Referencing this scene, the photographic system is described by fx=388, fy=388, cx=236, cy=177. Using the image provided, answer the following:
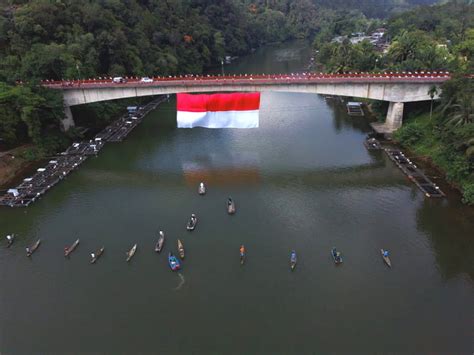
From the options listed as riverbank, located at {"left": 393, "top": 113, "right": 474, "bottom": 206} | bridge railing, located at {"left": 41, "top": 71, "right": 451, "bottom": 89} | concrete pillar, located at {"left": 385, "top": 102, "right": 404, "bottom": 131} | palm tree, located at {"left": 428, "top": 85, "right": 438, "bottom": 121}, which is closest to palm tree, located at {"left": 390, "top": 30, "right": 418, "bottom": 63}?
bridge railing, located at {"left": 41, "top": 71, "right": 451, "bottom": 89}

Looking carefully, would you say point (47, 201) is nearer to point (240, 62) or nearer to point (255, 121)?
point (255, 121)

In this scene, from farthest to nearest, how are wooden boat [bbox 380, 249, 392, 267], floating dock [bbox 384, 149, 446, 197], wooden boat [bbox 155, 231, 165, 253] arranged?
floating dock [bbox 384, 149, 446, 197] → wooden boat [bbox 155, 231, 165, 253] → wooden boat [bbox 380, 249, 392, 267]

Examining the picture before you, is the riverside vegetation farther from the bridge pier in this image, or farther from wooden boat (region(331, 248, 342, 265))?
wooden boat (region(331, 248, 342, 265))

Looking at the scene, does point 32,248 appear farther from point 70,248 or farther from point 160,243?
point 160,243

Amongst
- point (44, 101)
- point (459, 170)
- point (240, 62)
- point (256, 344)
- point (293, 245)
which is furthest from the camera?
point (240, 62)

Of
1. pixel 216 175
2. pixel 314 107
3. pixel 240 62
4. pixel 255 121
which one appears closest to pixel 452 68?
pixel 314 107

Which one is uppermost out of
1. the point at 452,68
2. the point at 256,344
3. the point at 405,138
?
the point at 452,68

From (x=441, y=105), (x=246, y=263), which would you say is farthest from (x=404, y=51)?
(x=246, y=263)
